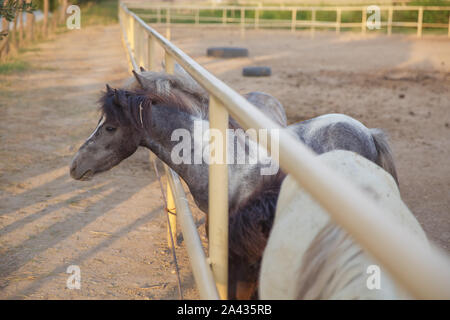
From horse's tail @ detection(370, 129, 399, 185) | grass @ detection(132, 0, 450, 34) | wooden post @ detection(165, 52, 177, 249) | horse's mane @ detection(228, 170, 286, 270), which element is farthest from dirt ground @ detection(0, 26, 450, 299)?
grass @ detection(132, 0, 450, 34)

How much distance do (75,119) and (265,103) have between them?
3959 mm

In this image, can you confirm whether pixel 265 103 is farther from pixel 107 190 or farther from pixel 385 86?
pixel 385 86

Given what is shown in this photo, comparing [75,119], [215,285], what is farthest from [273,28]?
[215,285]

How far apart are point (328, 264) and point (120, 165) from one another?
160 inches

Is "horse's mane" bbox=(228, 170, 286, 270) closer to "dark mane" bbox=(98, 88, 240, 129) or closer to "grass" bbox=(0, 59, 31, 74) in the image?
"dark mane" bbox=(98, 88, 240, 129)

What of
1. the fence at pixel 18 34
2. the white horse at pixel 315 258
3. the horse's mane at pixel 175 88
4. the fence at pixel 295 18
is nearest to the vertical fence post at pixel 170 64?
the horse's mane at pixel 175 88

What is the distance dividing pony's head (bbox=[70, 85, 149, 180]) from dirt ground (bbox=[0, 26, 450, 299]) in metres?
0.62

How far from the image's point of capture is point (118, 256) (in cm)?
306

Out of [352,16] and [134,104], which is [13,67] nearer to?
[134,104]

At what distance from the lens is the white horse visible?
1015 mm

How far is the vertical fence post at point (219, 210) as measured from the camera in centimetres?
145

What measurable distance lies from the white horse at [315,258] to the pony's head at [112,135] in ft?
4.98

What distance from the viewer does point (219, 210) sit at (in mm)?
1504

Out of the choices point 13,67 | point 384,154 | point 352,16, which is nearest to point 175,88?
point 384,154
